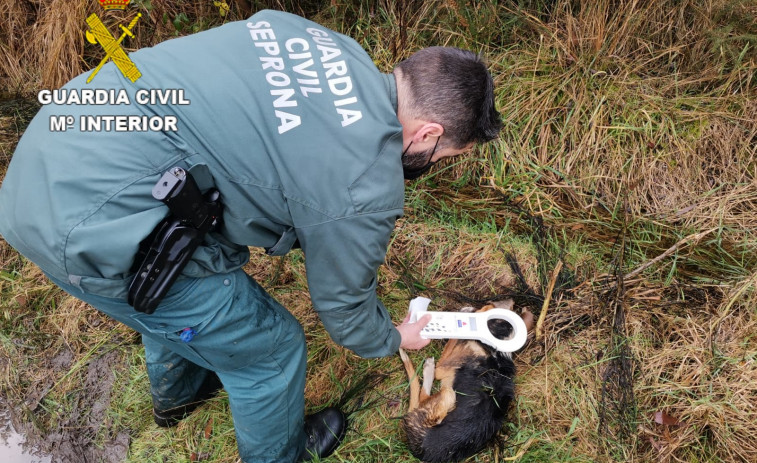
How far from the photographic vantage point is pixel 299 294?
323 centimetres

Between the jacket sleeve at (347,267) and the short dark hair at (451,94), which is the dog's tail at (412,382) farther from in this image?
the short dark hair at (451,94)

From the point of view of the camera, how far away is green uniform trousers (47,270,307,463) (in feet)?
6.53

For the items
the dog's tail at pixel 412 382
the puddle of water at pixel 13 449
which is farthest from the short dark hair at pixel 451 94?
the puddle of water at pixel 13 449

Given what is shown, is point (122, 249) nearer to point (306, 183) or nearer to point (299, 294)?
point (306, 183)

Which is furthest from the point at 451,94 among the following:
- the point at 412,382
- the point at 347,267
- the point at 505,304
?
the point at 412,382

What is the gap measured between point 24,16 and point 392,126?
12.5ft

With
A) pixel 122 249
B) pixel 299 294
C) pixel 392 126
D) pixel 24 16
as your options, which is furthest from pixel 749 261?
pixel 24 16

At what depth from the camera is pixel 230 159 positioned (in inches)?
68.8

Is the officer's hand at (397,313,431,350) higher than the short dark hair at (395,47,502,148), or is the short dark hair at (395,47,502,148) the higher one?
the short dark hair at (395,47,502,148)

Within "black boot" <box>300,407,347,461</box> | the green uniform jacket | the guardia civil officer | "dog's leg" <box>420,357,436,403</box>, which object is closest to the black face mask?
the guardia civil officer

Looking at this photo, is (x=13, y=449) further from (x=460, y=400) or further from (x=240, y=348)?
(x=460, y=400)

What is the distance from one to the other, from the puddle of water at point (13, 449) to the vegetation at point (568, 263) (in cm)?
10

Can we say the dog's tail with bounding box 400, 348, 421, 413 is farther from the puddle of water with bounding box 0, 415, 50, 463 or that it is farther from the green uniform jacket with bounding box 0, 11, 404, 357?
the puddle of water with bounding box 0, 415, 50, 463

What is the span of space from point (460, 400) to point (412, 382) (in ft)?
0.91
